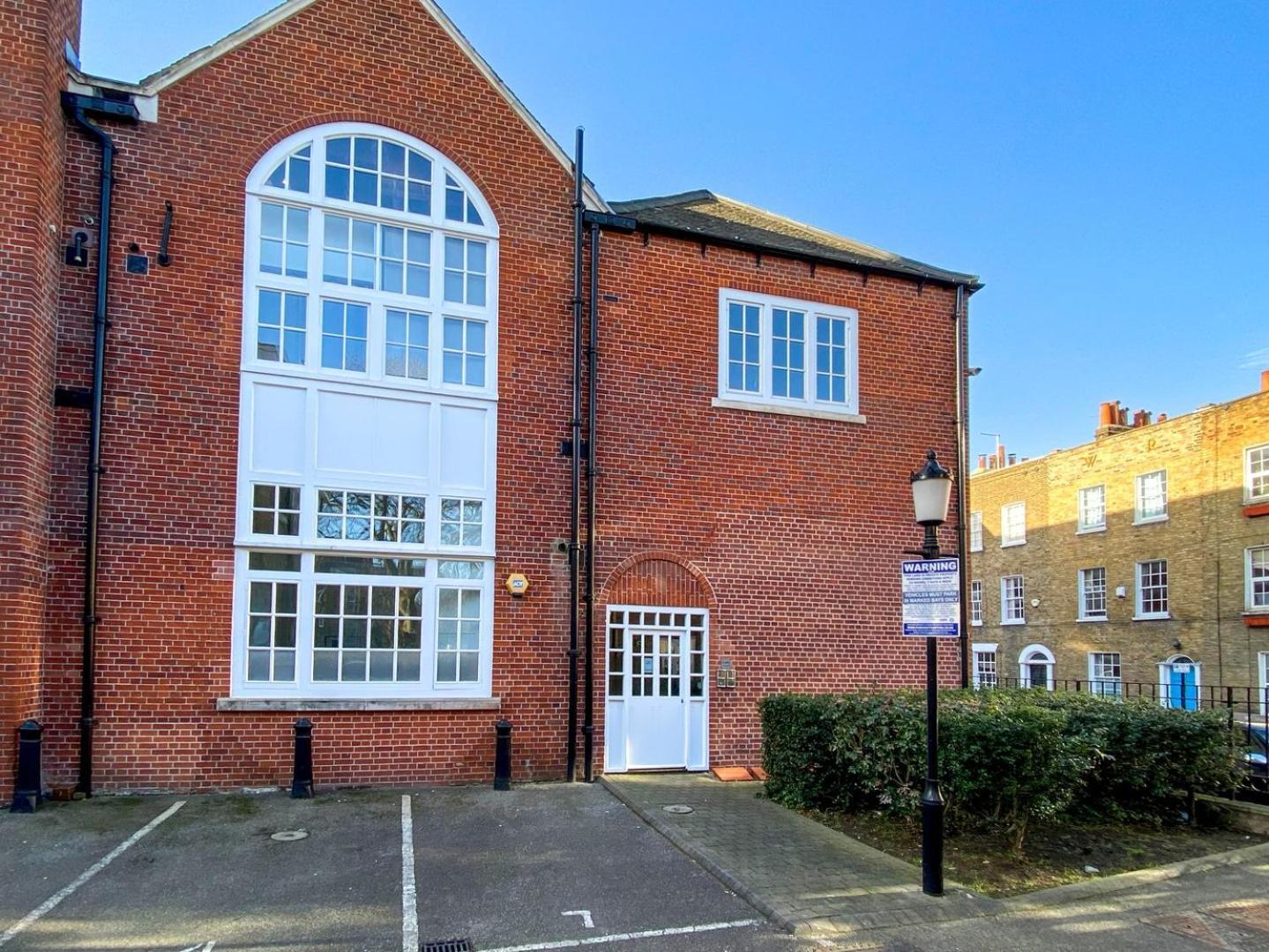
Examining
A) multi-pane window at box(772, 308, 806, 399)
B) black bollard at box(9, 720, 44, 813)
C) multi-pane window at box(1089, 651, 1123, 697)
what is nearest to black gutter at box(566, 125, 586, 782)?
multi-pane window at box(772, 308, 806, 399)

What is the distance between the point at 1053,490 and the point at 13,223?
27462 mm

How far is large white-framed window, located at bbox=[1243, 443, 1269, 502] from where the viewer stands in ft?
72.5

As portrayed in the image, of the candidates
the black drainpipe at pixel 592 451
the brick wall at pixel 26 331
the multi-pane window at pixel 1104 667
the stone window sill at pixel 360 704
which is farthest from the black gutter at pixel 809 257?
the multi-pane window at pixel 1104 667

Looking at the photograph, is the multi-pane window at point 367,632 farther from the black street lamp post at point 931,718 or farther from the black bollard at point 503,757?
the black street lamp post at point 931,718

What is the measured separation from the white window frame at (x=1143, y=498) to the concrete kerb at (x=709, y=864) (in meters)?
20.4

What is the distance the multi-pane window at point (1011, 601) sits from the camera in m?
29.6

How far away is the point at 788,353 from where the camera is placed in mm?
13352

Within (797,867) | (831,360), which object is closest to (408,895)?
(797,867)

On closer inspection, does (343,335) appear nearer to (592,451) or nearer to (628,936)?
(592,451)

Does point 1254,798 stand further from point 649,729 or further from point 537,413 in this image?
point 537,413

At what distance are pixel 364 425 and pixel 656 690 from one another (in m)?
5.03

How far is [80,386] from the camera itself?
998cm

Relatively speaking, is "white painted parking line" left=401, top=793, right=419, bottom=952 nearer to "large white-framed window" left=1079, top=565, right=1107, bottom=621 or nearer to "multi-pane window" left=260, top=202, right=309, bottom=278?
"multi-pane window" left=260, top=202, right=309, bottom=278

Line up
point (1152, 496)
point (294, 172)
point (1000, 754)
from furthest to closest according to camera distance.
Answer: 1. point (1152, 496)
2. point (294, 172)
3. point (1000, 754)
